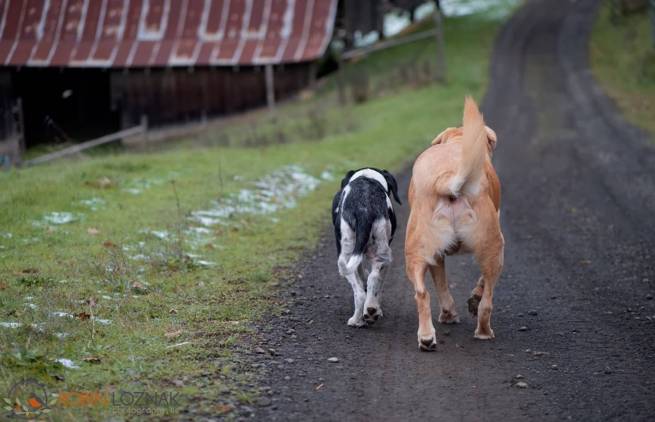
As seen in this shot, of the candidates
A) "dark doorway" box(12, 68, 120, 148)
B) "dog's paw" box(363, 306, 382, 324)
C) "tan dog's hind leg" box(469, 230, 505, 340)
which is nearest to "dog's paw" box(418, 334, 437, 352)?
"tan dog's hind leg" box(469, 230, 505, 340)

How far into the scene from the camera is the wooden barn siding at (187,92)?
1153 inches

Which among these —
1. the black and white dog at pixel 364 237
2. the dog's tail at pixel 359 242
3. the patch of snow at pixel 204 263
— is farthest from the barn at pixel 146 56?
the dog's tail at pixel 359 242

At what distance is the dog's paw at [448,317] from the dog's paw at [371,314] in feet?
1.92

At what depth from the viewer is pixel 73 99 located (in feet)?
102

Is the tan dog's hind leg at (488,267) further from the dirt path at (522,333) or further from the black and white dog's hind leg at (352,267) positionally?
the black and white dog's hind leg at (352,267)

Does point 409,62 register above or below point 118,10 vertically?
below

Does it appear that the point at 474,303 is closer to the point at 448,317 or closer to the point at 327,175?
the point at 448,317

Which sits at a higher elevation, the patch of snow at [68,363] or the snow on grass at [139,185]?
the patch of snow at [68,363]

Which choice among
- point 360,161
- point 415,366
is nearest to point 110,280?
point 415,366

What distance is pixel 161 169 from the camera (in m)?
15.0

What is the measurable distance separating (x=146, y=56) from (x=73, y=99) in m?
4.12

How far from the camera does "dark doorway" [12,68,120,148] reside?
30.2m

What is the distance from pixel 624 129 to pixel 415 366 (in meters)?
16.0

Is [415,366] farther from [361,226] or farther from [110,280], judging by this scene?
[110,280]
